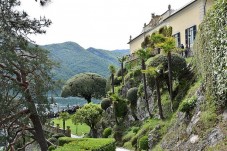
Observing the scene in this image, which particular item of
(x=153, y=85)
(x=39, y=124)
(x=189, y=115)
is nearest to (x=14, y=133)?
(x=39, y=124)

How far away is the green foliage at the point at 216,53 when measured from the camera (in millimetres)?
14531

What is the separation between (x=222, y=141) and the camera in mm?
12789

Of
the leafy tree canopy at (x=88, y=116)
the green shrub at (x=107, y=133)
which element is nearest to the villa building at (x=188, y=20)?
the green shrub at (x=107, y=133)

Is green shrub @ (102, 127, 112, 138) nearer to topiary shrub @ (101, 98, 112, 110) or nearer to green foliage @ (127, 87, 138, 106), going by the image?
green foliage @ (127, 87, 138, 106)

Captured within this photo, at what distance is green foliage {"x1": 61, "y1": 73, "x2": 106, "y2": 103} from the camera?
65312 mm

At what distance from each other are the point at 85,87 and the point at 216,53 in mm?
50544

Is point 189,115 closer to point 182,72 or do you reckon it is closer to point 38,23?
point 182,72

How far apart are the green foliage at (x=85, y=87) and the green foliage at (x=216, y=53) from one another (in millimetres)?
48362

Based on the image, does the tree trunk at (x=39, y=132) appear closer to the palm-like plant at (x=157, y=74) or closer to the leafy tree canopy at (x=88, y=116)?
the palm-like plant at (x=157, y=74)

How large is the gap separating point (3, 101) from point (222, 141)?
8680 millimetres

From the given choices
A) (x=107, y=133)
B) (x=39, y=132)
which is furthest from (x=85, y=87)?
(x=39, y=132)

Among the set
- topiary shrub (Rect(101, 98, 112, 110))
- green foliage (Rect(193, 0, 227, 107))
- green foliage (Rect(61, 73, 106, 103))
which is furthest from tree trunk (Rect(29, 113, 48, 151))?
green foliage (Rect(61, 73, 106, 103))

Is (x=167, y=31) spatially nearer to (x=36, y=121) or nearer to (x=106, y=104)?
(x=106, y=104)

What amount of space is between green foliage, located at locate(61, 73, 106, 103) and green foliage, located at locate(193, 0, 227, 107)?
48.4 m
